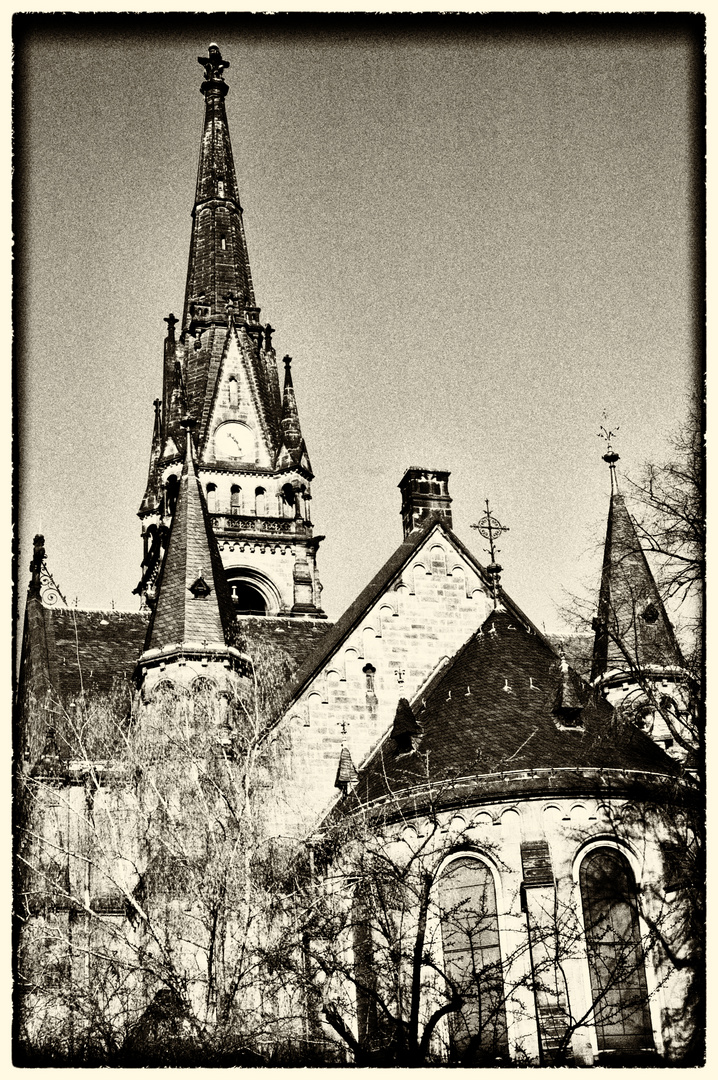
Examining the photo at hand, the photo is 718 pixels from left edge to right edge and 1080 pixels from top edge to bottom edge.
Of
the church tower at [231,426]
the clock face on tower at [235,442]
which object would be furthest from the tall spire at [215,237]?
the clock face on tower at [235,442]

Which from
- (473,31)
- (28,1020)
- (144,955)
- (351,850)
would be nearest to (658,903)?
(351,850)

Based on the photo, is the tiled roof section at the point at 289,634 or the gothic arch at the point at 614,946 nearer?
the gothic arch at the point at 614,946

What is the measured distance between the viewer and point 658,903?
82.2ft

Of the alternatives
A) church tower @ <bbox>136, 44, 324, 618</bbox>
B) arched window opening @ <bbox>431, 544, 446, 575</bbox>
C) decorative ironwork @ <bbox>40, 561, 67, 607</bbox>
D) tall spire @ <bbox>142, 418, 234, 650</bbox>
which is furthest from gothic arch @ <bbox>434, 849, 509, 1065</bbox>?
church tower @ <bbox>136, 44, 324, 618</bbox>

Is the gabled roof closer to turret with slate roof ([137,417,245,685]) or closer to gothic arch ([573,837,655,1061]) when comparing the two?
turret with slate roof ([137,417,245,685])

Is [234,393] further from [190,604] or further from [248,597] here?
[190,604]

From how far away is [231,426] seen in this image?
183 ft

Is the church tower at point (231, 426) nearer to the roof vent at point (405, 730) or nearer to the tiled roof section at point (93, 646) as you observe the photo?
the tiled roof section at point (93, 646)

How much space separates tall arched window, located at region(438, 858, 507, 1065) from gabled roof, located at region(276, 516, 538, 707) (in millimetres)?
6653

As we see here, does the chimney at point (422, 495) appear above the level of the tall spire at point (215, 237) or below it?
below

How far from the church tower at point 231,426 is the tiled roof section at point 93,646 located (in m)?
7.85

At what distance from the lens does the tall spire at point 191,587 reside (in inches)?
1229

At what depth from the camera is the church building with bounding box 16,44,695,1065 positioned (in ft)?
74.3

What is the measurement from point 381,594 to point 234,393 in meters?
26.3
